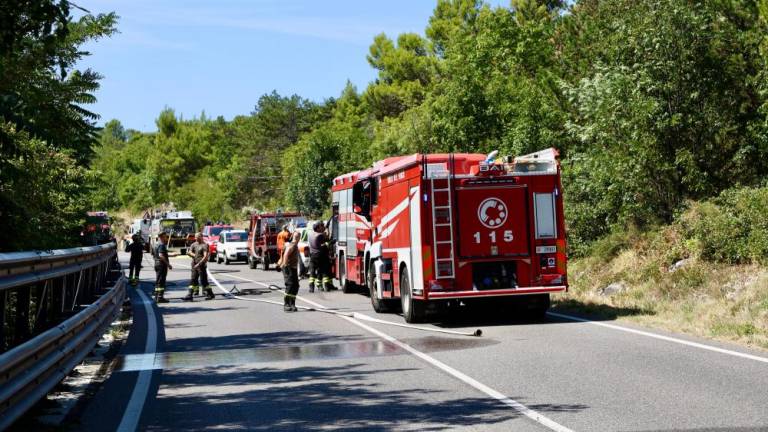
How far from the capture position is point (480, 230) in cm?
1733

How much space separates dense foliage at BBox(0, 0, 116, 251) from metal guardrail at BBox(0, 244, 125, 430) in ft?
3.40

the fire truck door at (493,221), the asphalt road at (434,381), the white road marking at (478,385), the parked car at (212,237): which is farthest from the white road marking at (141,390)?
the parked car at (212,237)

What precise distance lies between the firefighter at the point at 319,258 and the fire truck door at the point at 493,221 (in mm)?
10695

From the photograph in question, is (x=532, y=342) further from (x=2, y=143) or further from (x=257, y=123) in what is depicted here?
(x=257, y=123)

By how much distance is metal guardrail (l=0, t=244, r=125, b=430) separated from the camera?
7.63m

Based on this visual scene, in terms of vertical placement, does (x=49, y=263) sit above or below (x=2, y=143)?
below

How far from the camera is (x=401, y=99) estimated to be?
7312 cm

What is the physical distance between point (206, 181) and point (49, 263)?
362 ft

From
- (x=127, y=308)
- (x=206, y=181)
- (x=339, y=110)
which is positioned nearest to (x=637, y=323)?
(x=127, y=308)

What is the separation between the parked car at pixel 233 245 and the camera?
168ft

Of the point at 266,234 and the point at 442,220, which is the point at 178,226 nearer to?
the point at 266,234

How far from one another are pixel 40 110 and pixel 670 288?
1196 centimetres

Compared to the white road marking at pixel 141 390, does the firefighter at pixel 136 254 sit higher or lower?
higher

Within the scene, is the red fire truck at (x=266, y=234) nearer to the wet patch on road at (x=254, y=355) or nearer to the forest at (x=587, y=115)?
the forest at (x=587, y=115)
